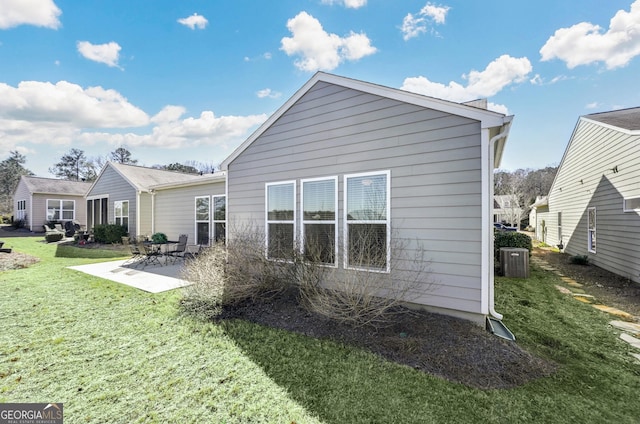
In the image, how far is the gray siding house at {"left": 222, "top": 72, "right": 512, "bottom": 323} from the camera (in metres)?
4.14

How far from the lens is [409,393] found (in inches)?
108

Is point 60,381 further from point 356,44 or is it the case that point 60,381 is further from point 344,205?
point 356,44

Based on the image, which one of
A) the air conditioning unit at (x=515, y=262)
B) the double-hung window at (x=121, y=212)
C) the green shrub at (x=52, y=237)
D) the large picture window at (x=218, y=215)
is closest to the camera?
the air conditioning unit at (x=515, y=262)

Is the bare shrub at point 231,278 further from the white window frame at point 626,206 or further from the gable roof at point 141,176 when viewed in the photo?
the white window frame at point 626,206

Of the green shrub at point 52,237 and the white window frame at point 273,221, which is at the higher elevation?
the white window frame at point 273,221

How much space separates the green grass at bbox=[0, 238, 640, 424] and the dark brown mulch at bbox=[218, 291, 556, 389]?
186 mm

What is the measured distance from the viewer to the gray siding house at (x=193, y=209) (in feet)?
35.2

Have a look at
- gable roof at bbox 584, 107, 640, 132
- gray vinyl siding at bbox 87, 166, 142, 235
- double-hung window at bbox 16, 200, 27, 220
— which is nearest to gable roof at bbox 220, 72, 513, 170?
gable roof at bbox 584, 107, 640, 132

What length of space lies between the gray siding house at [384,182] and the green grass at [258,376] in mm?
1314

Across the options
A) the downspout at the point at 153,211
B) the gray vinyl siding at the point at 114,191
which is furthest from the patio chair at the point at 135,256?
the gray vinyl siding at the point at 114,191

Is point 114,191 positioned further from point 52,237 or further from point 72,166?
point 72,166

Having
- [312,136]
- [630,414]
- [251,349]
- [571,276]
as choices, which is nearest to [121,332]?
[251,349]
